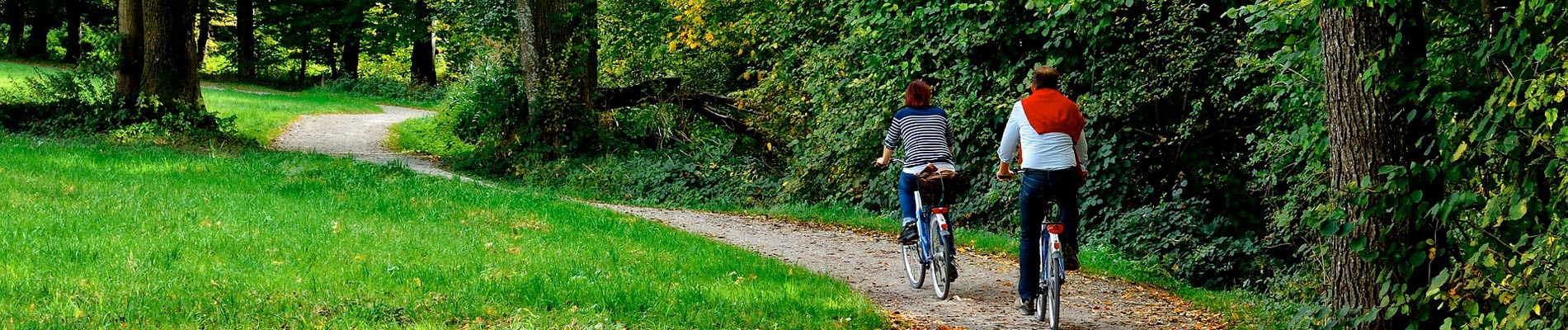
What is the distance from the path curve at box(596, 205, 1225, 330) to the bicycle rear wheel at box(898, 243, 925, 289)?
7cm

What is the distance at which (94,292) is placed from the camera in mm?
6508

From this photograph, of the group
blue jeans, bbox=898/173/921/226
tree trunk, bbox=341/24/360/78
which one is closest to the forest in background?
blue jeans, bbox=898/173/921/226

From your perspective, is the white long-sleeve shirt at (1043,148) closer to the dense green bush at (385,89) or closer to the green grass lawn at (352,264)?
the green grass lawn at (352,264)

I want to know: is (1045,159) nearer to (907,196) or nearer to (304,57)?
(907,196)

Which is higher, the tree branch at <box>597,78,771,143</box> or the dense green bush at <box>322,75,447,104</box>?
the tree branch at <box>597,78,771,143</box>

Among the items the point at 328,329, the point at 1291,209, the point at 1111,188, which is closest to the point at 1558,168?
the point at 1291,209

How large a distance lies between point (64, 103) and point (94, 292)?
56.8ft

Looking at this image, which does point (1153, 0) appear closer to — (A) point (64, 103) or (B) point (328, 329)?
(B) point (328, 329)

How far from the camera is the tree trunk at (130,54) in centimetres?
2108

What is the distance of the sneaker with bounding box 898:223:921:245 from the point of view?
27.3 feet

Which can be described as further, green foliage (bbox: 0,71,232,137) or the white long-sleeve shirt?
green foliage (bbox: 0,71,232,137)

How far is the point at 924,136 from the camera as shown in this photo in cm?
809

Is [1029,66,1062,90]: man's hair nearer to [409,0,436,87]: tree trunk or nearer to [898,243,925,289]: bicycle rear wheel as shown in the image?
[898,243,925,289]: bicycle rear wheel

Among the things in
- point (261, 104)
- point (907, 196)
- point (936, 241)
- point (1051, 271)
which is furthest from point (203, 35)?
point (1051, 271)
